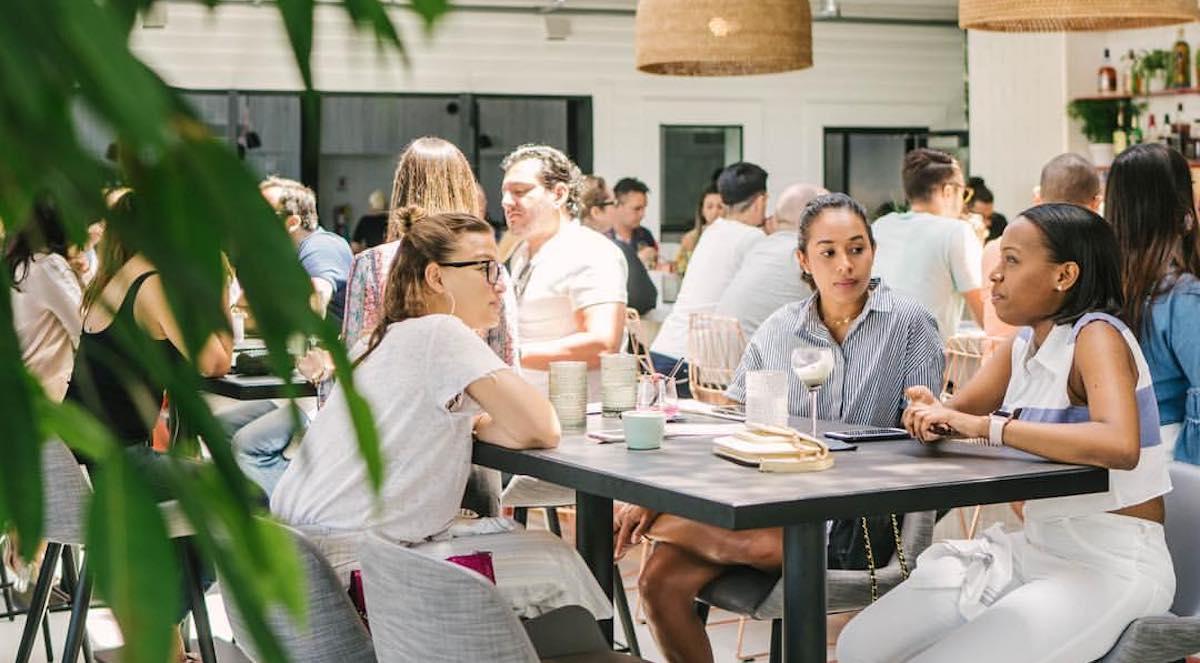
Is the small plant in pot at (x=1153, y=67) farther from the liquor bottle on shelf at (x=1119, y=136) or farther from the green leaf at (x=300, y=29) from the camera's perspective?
the green leaf at (x=300, y=29)

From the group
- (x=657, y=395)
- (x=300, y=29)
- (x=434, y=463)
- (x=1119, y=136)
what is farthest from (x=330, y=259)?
(x=1119, y=136)

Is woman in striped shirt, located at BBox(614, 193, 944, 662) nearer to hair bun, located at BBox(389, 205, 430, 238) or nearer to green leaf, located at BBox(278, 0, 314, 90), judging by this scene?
hair bun, located at BBox(389, 205, 430, 238)

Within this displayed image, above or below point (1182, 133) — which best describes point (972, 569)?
below

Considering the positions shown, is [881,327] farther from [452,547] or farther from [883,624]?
[452,547]

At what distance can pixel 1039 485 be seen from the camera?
265 cm

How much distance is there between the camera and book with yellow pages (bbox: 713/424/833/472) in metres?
2.75

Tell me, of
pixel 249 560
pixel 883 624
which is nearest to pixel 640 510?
pixel 883 624

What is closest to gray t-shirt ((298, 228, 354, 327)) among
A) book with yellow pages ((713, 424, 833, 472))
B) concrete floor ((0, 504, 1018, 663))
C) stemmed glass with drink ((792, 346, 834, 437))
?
concrete floor ((0, 504, 1018, 663))

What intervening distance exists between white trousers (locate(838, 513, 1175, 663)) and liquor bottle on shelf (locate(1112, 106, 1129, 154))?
8188 mm

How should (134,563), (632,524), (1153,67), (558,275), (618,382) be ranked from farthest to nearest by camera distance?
(1153,67), (558,275), (632,524), (618,382), (134,563)

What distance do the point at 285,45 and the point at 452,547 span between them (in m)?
Result: 2.70

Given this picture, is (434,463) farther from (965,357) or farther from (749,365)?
(965,357)

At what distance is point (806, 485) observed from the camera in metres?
2.59

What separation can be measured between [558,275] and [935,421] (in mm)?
1939
